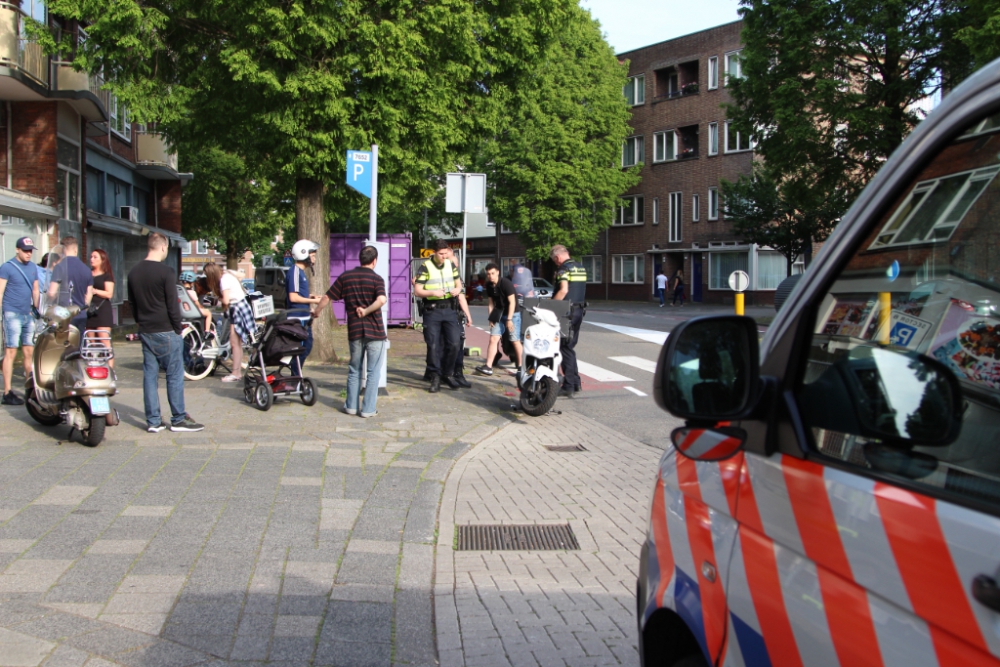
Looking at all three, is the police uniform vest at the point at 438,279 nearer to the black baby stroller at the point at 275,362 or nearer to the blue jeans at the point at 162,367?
the black baby stroller at the point at 275,362

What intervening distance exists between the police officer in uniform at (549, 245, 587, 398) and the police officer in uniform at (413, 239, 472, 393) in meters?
1.29

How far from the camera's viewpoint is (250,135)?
14.7 metres

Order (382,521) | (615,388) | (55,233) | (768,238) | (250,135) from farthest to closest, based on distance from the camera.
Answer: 1. (768,238)
2. (55,233)
3. (250,135)
4. (615,388)
5. (382,521)

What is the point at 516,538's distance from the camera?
19.0ft

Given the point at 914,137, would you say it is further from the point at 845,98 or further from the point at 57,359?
the point at 845,98

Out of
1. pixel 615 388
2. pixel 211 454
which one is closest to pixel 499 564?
pixel 211 454

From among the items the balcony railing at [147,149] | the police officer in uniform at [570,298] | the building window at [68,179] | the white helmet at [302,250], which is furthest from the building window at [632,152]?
the white helmet at [302,250]

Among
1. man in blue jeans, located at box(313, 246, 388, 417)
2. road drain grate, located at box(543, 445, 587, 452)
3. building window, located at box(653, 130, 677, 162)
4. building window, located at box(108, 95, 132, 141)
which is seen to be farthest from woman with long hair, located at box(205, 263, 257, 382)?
building window, located at box(653, 130, 677, 162)

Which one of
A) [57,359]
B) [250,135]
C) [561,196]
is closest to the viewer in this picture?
[57,359]

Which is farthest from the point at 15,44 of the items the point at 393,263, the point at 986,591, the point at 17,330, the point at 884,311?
the point at 986,591

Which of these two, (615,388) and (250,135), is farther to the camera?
(250,135)

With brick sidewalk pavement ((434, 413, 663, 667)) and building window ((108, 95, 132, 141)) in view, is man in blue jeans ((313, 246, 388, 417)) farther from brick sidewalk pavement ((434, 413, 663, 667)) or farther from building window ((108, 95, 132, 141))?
building window ((108, 95, 132, 141))

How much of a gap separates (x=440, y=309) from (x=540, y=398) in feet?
7.44

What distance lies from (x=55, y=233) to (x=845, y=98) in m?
19.9
